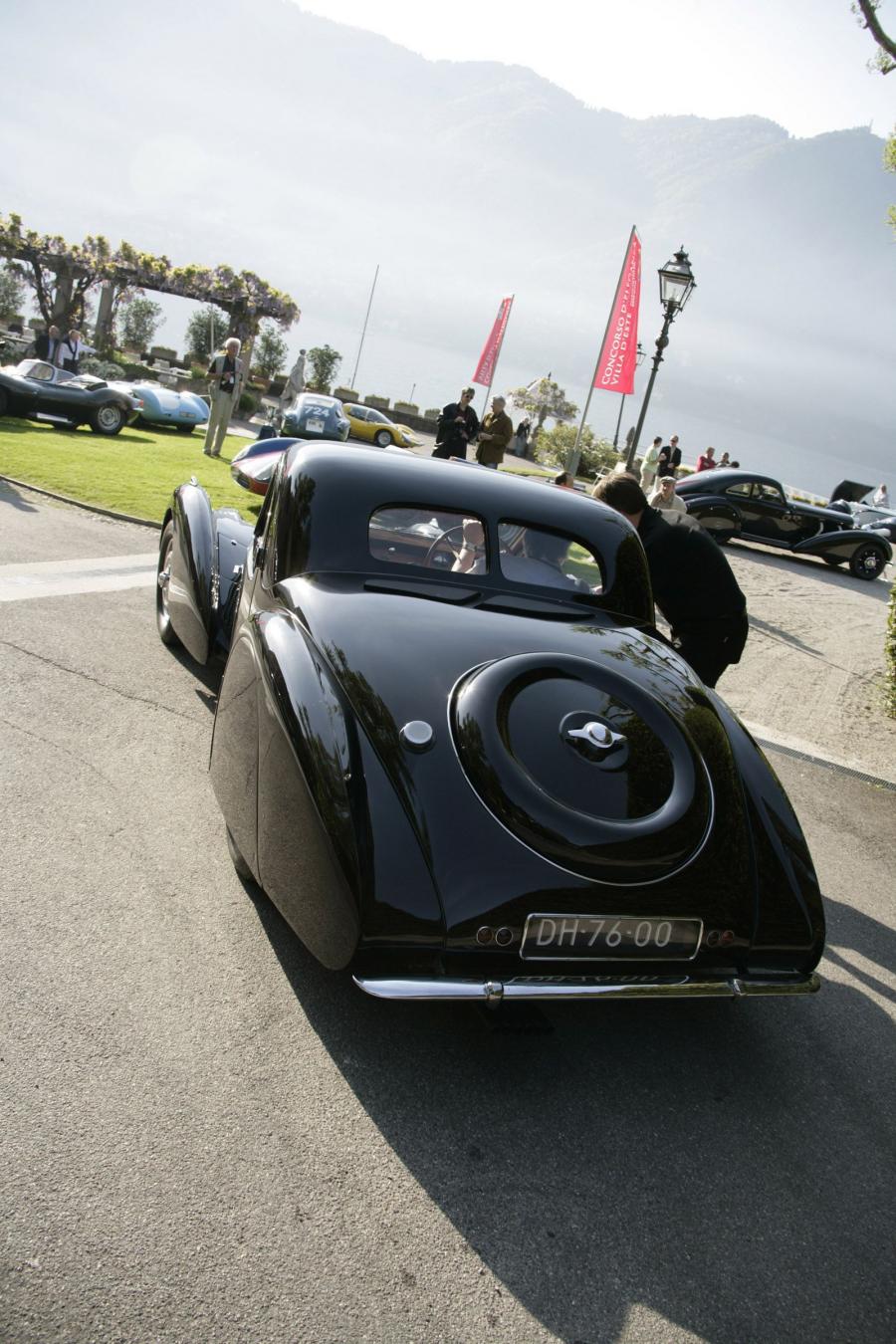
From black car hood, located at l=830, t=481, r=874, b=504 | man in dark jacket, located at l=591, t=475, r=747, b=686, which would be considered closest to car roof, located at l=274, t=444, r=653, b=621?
man in dark jacket, located at l=591, t=475, r=747, b=686

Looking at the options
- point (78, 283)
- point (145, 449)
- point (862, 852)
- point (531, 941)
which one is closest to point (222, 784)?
point (531, 941)

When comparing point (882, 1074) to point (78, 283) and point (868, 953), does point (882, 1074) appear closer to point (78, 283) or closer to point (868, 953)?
point (868, 953)

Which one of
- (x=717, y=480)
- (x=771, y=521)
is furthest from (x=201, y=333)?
(x=771, y=521)

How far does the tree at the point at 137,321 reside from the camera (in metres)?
50.6

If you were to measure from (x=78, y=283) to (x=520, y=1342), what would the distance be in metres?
40.5

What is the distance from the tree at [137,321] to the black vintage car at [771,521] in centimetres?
4010

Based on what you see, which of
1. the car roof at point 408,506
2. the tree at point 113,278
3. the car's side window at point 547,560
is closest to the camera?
the car roof at point 408,506

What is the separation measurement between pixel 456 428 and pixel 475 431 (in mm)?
474

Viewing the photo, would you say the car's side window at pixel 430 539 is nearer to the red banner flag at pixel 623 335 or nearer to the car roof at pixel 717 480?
the red banner flag at pixel 623 335

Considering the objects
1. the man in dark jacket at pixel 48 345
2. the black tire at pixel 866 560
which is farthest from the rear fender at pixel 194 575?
the black tire at pixel 866 560

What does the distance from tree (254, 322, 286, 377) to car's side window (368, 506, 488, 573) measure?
158 feet

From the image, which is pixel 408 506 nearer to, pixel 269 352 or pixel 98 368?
pixel 98 368

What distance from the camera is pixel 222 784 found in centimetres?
354

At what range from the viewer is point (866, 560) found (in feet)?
60.7
